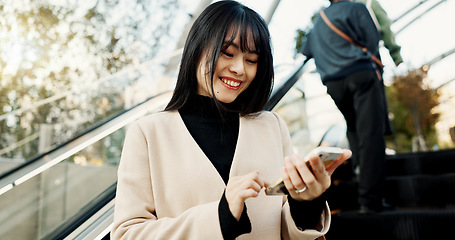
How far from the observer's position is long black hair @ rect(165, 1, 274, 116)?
4.00ft

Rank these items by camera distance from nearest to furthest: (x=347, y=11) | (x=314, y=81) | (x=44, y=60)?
(x=347, y=11), (x=314, y=81), (x=44, y=60)

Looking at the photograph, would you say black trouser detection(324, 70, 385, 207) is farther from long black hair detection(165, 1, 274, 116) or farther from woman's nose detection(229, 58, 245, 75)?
woman's nose detection(229, 58, 245, 75)

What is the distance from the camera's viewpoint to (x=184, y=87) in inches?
53.8

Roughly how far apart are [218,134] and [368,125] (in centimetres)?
179

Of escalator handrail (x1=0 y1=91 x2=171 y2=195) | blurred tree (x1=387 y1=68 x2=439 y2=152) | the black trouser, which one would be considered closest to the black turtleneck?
escalator handrail (x1=0 y1=91 x2=171 y2=195)

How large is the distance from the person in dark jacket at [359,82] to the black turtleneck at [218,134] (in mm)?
1657

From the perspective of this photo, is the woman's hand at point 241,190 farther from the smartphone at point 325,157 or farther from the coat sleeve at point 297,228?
the coat sleeve at point 297,228

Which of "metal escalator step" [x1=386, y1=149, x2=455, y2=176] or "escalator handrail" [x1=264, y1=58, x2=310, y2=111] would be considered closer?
"escalator handrail" [x1=264, y1=58, x2=310, y2=111]

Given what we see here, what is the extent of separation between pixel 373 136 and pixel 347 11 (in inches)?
40.5

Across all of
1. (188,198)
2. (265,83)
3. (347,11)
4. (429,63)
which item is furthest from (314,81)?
(429,63)

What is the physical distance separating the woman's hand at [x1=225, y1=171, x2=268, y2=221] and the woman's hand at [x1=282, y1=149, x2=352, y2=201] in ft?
0.23

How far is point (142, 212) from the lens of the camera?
3.60 feet

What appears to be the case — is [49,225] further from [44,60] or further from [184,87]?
[184,87]

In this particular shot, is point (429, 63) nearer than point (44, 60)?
No
